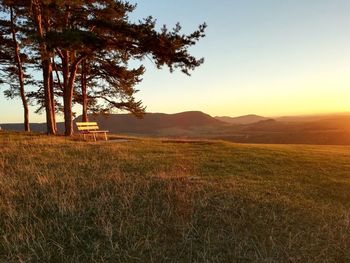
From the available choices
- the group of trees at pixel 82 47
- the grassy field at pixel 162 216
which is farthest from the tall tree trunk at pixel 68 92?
the grassy field at pixel 162 216

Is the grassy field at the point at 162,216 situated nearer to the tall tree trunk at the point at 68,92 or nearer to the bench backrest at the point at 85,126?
the bench backrest at the point at 85,126

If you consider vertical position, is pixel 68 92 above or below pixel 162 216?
above

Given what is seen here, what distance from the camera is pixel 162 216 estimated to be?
7051mm

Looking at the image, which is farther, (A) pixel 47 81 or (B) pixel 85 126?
(A) pixel 47 81

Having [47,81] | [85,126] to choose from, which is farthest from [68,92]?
[85,126]

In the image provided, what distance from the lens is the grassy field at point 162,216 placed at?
5898 mm

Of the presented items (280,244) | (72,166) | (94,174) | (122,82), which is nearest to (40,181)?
(94,174)

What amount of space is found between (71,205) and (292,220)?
4059 mm

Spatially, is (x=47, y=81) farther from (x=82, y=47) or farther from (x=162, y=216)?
(x=162, y=216)

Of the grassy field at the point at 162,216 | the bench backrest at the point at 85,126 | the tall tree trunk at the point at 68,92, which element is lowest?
the grassy field at the point at 162,216

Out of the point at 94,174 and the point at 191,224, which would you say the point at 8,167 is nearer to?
the point at 94,174

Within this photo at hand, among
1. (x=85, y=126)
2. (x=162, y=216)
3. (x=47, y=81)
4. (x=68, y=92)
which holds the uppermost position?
(x=47, y=81)

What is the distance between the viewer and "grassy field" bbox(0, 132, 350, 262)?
590 cm

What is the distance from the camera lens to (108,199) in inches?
300
